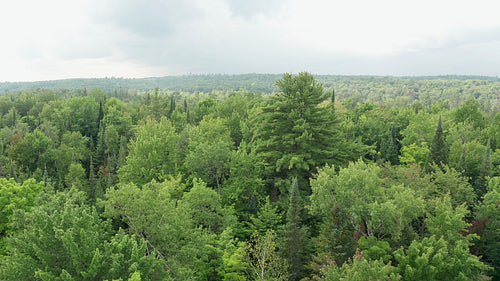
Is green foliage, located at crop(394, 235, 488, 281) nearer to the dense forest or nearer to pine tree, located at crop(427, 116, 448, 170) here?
the dense forest

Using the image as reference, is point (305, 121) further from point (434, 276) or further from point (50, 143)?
point (50, 143)

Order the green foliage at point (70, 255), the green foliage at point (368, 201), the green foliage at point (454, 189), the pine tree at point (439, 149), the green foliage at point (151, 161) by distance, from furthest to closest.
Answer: the pine tree at point (439, 149) → the green foliage at point (151, 161) → the green foliage at point (454, 189) → the green foliage at point (368, 201) → the green foliage at point (70, 255)

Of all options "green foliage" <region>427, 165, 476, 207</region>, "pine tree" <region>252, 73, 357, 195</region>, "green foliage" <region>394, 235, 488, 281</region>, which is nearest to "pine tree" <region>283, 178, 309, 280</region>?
"pine tree" <region>252, 73, 357, 195</region>

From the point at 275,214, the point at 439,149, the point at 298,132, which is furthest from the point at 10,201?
the point at 439,149

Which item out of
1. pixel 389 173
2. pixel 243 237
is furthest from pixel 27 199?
pixel 389 173

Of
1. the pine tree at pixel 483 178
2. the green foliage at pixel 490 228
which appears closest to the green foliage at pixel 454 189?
the green foliage at pixel 490 228

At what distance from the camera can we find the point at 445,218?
18.1 meters

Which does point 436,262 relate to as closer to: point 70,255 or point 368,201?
point 368,201

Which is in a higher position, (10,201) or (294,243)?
(10,201)

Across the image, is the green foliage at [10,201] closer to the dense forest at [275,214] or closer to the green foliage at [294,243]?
the dense forest at [275,214]

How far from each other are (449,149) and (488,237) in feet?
66.2

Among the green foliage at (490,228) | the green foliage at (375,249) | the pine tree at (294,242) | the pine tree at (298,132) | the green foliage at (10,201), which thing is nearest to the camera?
the green foliage at (375,249)

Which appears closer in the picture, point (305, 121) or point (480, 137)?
point (305, 121)

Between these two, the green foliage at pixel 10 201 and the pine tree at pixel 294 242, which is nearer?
the pine tree at pixel 294 242
